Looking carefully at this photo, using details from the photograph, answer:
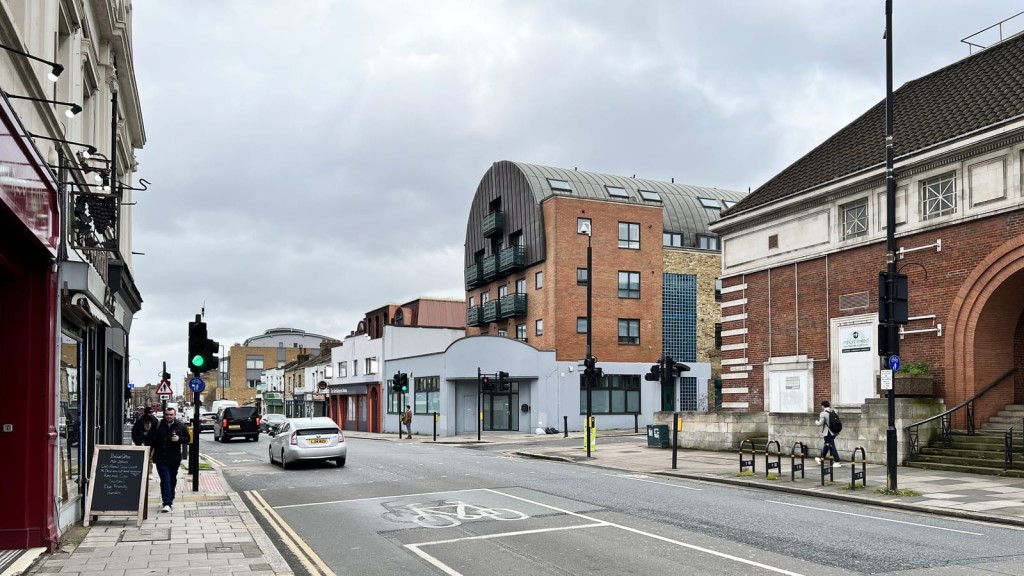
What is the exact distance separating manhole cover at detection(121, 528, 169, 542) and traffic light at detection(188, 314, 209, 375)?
581 cm

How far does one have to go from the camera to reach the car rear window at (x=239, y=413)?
152ft

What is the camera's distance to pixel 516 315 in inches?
2165

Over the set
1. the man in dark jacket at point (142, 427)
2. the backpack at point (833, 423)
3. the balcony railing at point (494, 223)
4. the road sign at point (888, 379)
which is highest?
the balcony railing at point (494, 223)

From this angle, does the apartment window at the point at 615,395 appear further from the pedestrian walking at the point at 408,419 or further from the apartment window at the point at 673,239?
the pedestrian walking at the point at 408,419

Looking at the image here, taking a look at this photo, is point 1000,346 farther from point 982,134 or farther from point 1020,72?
point 1020,72

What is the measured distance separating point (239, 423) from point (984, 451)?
117 feet

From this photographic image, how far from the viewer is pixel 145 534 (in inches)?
500

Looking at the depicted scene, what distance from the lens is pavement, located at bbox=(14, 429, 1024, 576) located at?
1027 centimetres

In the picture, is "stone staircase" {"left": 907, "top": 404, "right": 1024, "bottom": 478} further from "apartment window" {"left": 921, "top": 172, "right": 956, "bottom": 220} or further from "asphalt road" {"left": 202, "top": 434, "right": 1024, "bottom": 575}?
"asphalt road" {"left": 202, "top": 434, "right": 1024, "bottom": 575}

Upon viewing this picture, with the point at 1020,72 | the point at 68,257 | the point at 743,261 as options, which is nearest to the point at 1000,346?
the point at 1020,72

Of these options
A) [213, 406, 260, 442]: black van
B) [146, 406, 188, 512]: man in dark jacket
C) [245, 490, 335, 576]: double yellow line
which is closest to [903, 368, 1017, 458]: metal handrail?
[245, 490, 335, 576]: double yellow line

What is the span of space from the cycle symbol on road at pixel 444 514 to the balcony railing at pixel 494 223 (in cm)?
4200

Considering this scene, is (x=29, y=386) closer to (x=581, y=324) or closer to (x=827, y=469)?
(x=827, y=469)

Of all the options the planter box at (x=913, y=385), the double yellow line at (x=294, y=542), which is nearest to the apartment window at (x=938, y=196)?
the planter box at (x=913, y=385)
